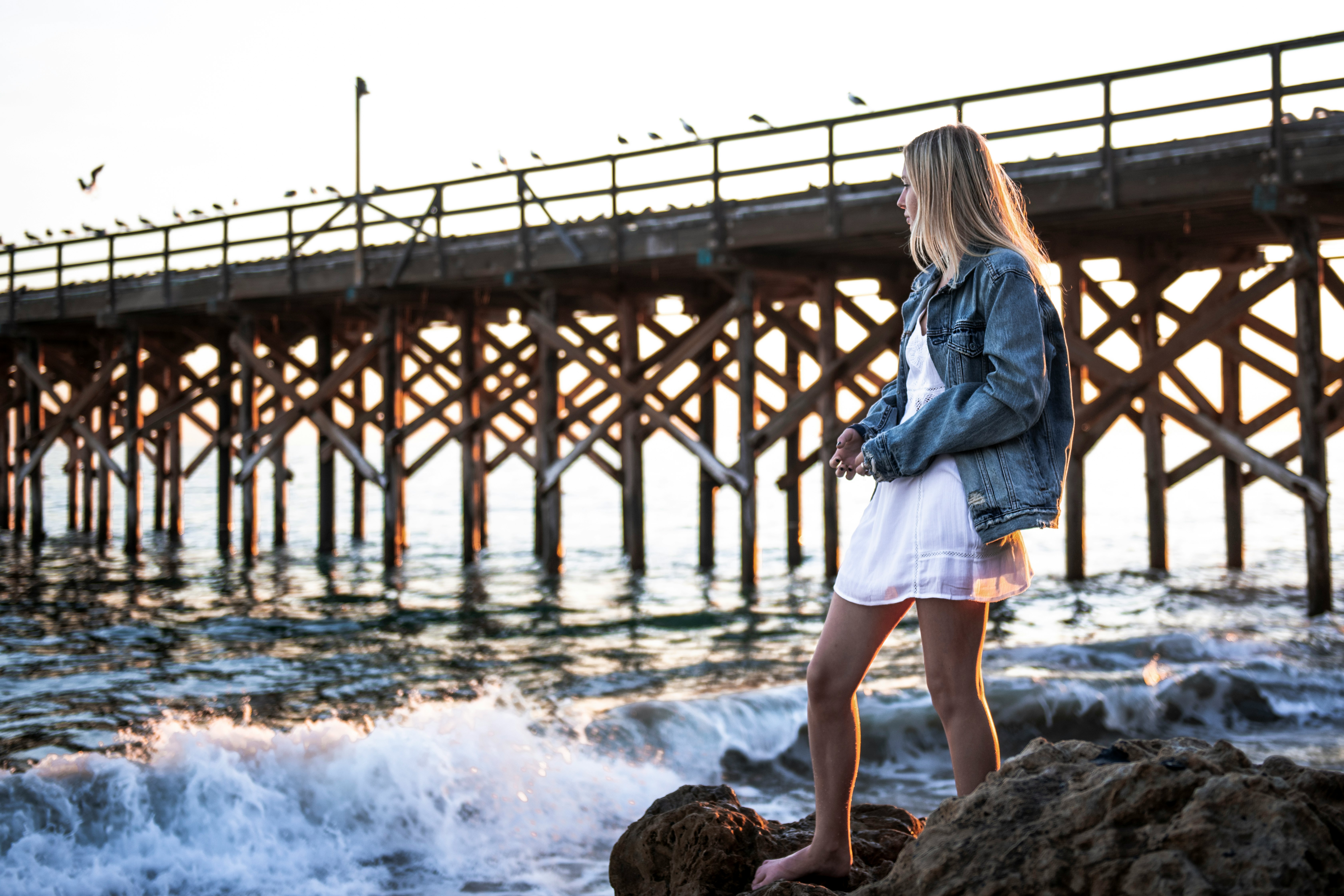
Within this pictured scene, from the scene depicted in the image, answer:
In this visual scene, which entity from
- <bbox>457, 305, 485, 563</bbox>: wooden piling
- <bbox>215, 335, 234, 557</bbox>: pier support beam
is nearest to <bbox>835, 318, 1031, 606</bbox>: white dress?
<bbox>457, 305, 485, 563</bbox>: wooden piling

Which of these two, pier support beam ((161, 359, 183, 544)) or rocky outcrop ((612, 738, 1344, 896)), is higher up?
pier support beam ((161, 359, 183, 544))

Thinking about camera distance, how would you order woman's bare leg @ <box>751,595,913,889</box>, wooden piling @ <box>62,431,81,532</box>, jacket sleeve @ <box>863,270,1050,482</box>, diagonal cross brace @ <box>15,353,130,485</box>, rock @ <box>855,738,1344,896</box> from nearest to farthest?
rock @ <box>855,738,1344,896</box>, jacket sleeve @ <box>863,270,1050,482</box>, woman's bare leg @ <box>751,595,913,889</box>, diagonal cross brace @ <box>15,353,130,485</box>, wooden piling @ <box>62,431,81,532</box>

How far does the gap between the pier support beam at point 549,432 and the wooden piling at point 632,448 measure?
727 mm

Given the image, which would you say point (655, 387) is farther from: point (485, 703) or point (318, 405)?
point (485, 703)

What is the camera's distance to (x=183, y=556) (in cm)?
1702

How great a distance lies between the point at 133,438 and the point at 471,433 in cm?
589

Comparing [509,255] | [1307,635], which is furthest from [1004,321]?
[509,255]

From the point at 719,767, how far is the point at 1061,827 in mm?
4192

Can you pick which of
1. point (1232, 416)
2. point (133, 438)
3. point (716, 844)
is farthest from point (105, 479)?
point (716, 844)

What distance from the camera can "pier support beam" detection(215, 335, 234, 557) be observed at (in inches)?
648

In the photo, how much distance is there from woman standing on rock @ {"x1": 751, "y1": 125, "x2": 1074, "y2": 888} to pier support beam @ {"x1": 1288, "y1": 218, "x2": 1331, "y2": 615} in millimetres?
7284

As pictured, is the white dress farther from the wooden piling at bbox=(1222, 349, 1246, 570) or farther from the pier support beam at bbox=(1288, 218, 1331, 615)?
the wooden piling at bbox=(1222, 349, 1246, 570)

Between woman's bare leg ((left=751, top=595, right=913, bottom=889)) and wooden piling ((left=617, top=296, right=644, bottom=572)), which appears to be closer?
woman's bare leg ((left=751, top=595, right=913, bottom=889))

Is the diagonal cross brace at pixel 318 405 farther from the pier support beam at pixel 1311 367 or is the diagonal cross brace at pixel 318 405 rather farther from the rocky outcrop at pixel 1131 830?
the rocky outcrop at pixel 1131 830
